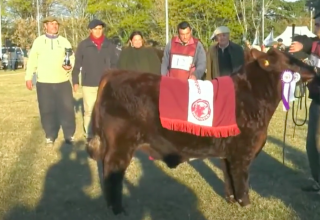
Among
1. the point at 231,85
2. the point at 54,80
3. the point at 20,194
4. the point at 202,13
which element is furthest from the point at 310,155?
the point at 202,13

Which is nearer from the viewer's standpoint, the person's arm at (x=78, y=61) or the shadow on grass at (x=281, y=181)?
Result: the shadow on grass at (x=281, y=181)

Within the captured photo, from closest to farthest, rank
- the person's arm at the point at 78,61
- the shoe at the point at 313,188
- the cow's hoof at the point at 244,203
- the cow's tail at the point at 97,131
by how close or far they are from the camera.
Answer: the cow's tail at the point at 97,131
the cow's hoof at the point at 244,203
the shoe at the point at 313,188
the person's arm at the point at 78,61

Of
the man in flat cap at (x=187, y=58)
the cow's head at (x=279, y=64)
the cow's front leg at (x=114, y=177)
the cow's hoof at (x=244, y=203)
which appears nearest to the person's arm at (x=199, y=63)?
the man in flat cap at (x=187, y=58)

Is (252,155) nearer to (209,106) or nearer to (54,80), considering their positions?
(209,106)

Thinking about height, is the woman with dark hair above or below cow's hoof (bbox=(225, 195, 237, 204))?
above

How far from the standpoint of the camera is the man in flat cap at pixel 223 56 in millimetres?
8445

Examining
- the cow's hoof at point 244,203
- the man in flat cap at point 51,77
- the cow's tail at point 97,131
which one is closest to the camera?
the cow's tail at point 97,131

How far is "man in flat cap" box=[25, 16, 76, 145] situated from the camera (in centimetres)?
937

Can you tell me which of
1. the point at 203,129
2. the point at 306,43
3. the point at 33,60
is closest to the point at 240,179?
the point at 203,129

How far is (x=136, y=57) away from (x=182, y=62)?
1.97 metres


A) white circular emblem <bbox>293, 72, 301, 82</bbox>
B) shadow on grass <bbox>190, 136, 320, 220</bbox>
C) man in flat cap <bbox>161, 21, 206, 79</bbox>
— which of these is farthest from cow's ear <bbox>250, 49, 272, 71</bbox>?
man in flat cap <bbox>161, 21, 206, 79</bbox>

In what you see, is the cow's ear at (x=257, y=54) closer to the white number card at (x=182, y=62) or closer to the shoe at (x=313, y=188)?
the shoe at (x=313, y=188)

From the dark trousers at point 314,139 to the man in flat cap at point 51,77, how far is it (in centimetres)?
462

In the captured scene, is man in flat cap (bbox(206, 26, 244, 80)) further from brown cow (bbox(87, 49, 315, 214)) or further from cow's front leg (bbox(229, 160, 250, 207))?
cow's front leg (bbox(229, 160, 250, 207))
